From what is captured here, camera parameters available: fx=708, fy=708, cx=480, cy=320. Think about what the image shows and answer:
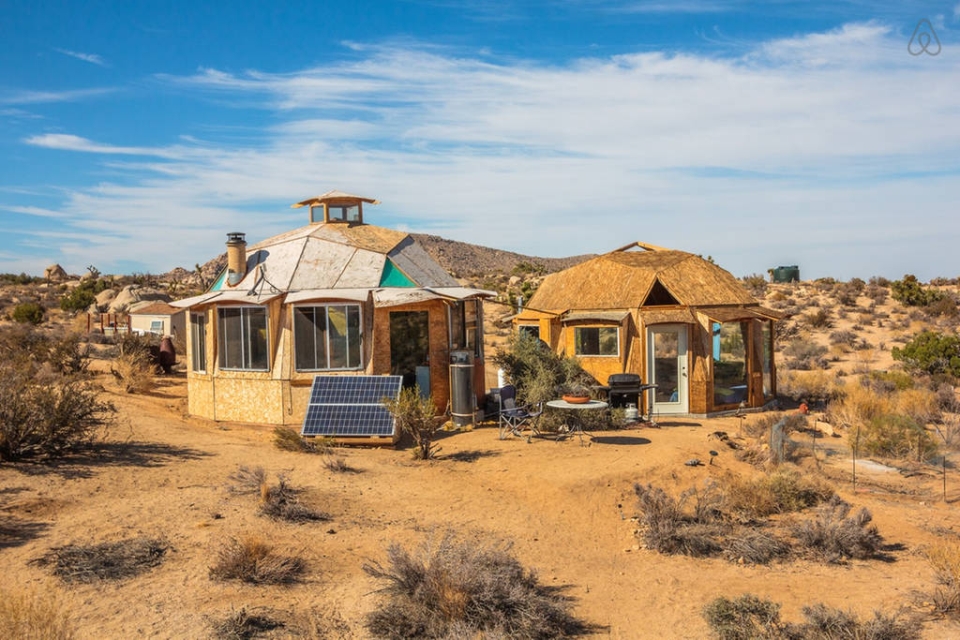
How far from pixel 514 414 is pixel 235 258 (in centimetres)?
740

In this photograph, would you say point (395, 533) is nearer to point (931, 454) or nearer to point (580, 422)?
point (580, 422)

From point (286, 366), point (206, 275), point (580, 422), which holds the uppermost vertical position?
point (206, 275)

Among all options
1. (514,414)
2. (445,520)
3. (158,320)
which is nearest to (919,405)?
(514,414)

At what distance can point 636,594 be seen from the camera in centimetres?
770

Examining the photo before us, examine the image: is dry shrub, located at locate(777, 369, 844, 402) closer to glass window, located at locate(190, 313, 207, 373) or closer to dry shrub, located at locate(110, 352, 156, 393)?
glass window, located at locate(190, 313, 207, 373)

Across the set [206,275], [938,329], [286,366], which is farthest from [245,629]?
[206,275]

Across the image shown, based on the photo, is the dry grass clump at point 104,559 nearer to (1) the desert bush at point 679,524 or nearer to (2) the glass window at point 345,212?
(1) the desert bush at point 679,524

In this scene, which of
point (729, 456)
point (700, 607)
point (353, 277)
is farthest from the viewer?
point (353, 277)

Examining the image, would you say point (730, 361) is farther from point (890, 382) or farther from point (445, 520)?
point (445, 520)

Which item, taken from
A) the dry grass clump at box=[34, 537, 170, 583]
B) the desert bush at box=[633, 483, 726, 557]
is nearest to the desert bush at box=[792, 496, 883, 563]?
the desert bush at box=[633, 483, 726, 557]

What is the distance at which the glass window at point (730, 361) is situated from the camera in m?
18.0

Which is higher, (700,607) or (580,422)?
(580,422)

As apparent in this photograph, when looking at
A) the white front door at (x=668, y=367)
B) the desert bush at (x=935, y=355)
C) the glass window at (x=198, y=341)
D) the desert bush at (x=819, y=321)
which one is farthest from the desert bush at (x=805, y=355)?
the glass window at (x=198, y=341)

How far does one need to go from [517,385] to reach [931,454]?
329 inches
